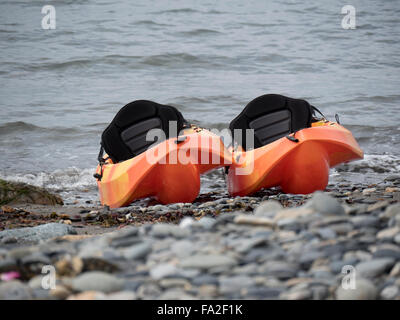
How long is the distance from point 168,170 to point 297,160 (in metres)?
1.34

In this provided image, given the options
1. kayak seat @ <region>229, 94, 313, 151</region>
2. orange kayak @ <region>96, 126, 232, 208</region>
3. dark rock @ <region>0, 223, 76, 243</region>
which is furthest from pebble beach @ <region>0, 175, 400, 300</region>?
kayak seat @ <region>229, 94, 313, 151</region>

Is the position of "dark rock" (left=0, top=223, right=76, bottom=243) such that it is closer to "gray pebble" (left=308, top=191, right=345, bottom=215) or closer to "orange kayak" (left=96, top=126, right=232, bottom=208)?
"orange kayak" (left=96, top=126, right=232, bottom=208)

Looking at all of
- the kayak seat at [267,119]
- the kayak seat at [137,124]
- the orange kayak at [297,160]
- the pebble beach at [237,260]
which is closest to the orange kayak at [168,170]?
the orange kayak at [297,160]

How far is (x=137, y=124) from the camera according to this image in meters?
6.78

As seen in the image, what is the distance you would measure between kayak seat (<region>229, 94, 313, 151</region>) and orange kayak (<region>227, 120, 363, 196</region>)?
19.9 inches

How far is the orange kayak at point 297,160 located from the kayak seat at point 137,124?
981mm

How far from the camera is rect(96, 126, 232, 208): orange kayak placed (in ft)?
19.0

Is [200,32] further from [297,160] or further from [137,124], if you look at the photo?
[297,160]

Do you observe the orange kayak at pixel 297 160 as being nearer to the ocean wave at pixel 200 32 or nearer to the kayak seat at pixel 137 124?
the kayak seat at pixel 137 124

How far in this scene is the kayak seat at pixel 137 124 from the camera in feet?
21.8

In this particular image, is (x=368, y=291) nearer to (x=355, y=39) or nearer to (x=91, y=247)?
(x=91, y=247)

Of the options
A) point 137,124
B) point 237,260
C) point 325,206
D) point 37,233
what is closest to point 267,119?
point 137,124
